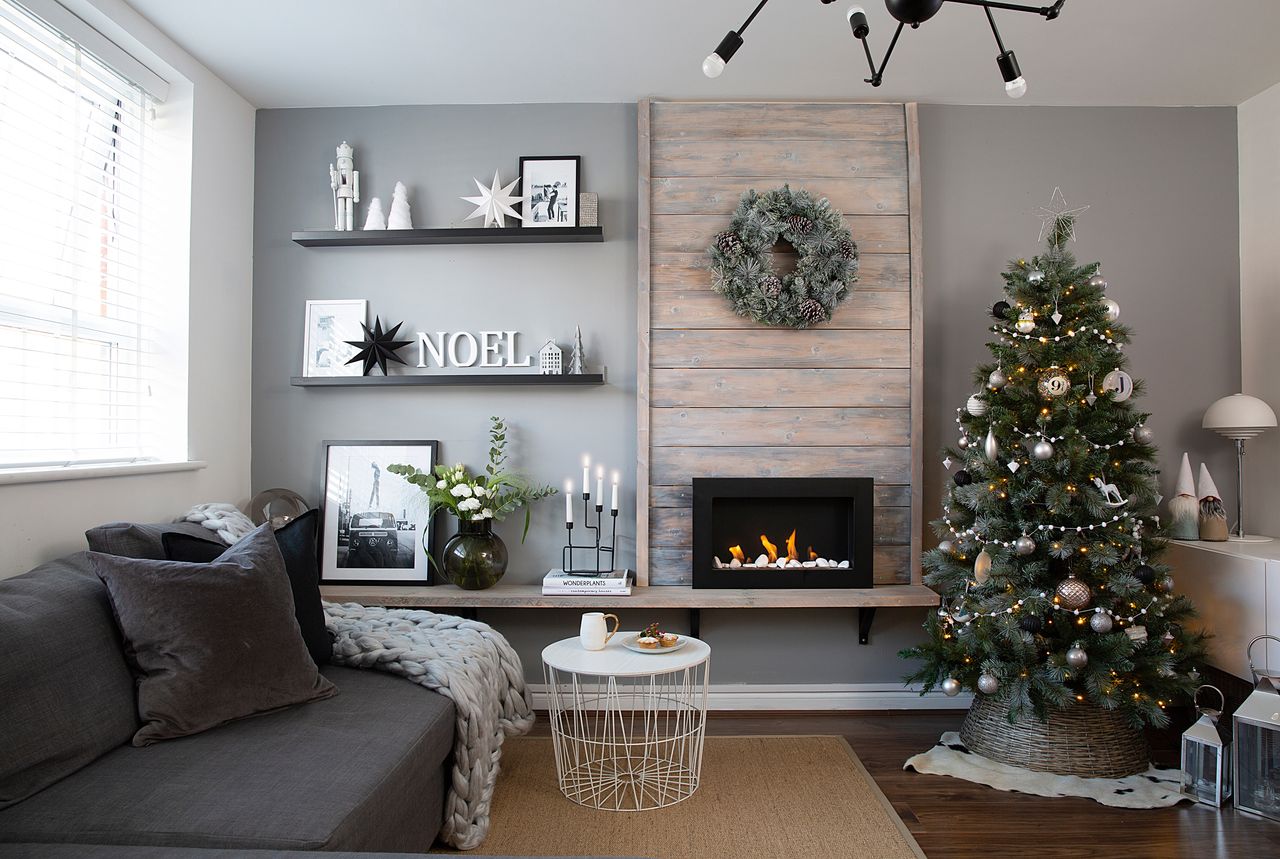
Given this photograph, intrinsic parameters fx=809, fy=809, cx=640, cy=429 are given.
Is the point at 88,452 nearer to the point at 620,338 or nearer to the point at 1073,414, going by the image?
the point at 620,338

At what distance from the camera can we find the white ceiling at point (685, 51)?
274 cm

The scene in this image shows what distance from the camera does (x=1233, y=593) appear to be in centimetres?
293

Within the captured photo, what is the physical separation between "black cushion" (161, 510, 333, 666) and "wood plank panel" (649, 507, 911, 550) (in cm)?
141

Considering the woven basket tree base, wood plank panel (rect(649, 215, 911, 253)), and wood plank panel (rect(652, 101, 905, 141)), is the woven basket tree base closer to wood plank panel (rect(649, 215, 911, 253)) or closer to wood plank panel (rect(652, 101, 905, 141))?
wood plank panel (rect(649, 215, 911, 253))

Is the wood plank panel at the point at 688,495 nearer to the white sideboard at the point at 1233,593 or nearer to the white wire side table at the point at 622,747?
the white wire side table at the point at 622,747

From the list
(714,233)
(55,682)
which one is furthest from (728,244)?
(55,682)

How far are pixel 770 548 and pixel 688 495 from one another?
1.34 ft

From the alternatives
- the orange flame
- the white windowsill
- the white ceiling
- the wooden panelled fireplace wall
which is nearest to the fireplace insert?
the orange flame

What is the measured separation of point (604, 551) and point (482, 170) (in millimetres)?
1728

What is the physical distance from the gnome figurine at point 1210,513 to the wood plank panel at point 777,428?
1.17m

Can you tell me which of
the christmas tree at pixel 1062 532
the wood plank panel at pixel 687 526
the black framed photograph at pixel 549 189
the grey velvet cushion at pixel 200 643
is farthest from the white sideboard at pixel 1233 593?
the grey velvet cushion at pixel 200 643

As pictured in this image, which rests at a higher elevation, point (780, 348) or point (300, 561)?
point (780, 348)

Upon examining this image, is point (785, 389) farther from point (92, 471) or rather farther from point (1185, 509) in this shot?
point (92, 471)

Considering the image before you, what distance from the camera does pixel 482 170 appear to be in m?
3.51
